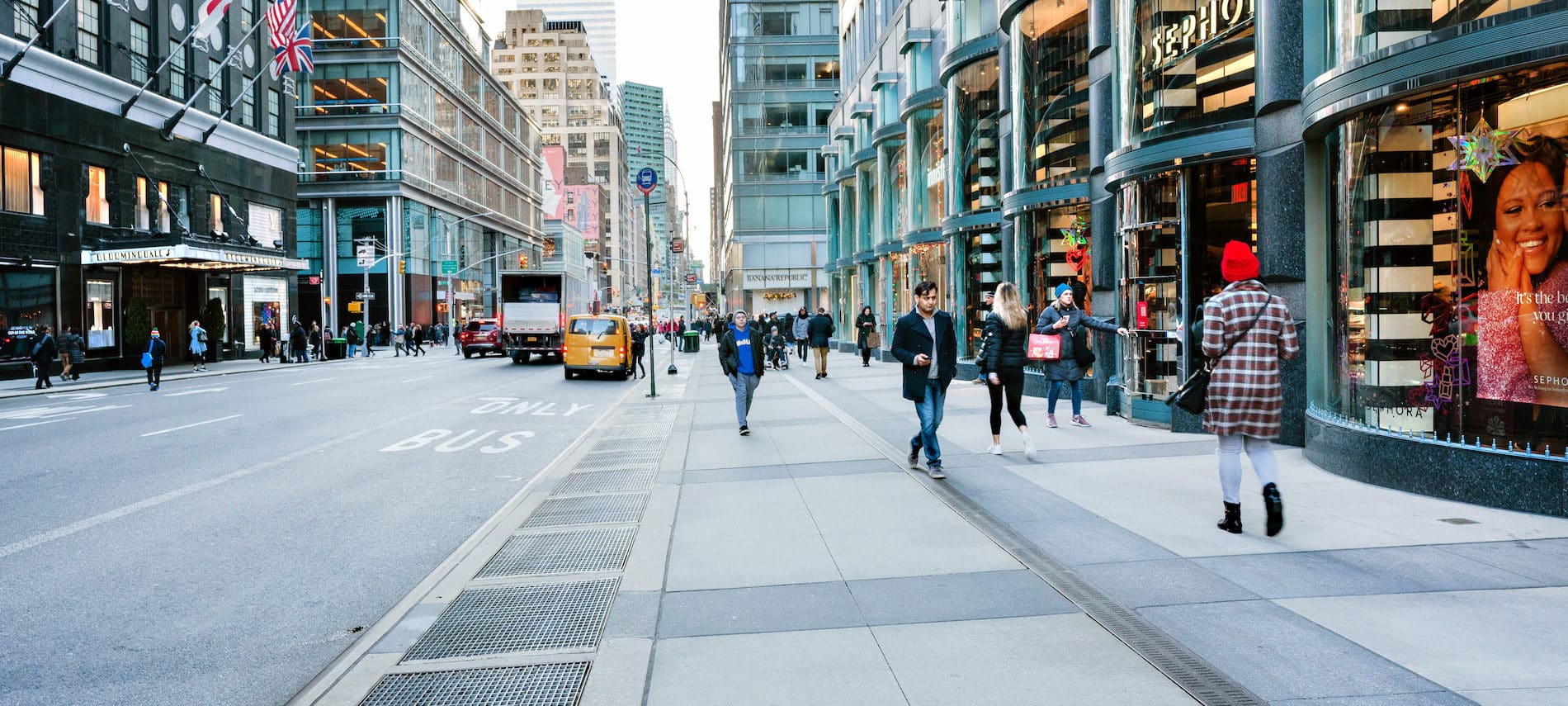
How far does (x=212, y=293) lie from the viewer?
135 ft

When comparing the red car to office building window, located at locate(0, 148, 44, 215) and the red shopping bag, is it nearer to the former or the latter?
office building window, located at locate(0, 148, 44, 215)

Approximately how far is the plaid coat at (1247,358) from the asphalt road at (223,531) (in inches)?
216

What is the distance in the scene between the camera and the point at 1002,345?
10.2m

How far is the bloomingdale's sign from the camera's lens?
11.7 metres

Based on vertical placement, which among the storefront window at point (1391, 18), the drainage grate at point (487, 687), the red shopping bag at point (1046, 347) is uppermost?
the storefront window at point (1391, 18)

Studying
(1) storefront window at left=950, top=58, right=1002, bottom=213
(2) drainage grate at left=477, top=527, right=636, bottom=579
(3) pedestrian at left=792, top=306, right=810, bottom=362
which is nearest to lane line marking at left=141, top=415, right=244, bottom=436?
(2) drainage grate at left=477, top=527, right=636, bottom=579

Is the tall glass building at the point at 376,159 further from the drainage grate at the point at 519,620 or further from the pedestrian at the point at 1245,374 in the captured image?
the pedestrian at the point at 1245,374

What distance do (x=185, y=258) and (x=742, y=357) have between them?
91.2ft

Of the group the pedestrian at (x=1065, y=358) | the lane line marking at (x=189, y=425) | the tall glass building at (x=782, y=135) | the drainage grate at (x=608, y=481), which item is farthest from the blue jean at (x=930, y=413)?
the tall glass building at (x=782, y=135)

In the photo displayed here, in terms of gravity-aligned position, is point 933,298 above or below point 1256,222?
below

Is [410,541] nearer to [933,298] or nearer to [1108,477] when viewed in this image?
[933,298]

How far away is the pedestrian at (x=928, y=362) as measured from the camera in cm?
915

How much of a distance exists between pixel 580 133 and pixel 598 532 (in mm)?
173132

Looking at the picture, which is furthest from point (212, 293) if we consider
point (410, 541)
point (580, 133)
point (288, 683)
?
point (580, 133)
